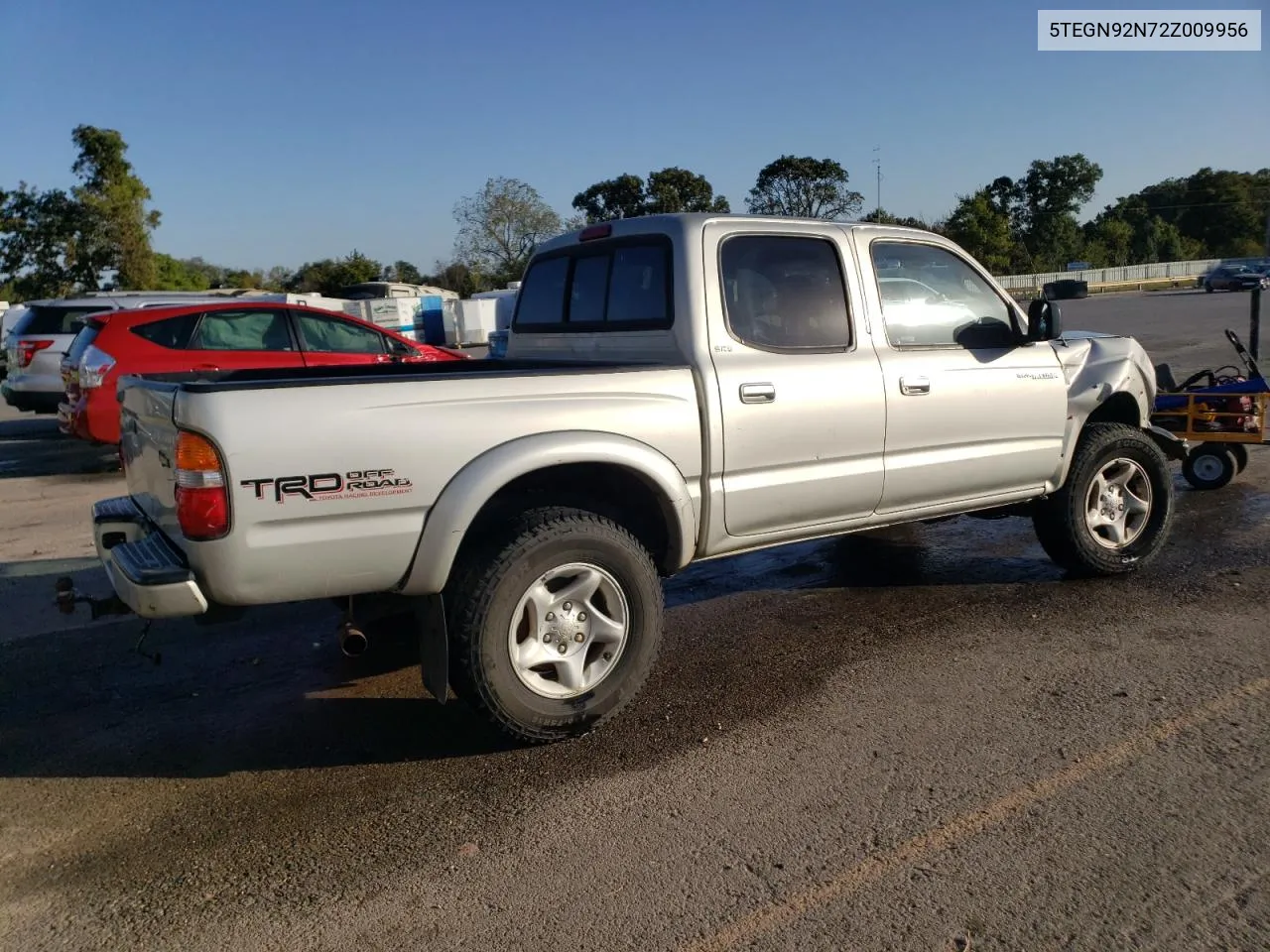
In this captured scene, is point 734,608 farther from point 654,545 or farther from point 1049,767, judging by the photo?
point 1049,767

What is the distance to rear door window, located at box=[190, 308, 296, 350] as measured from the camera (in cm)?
1035

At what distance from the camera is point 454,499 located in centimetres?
351

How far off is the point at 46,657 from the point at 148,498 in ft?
5.88

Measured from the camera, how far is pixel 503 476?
11.8 feet

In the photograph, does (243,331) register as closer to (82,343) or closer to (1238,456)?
(82,343)

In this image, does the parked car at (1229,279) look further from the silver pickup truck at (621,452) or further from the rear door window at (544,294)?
the rear door window at (544,294)

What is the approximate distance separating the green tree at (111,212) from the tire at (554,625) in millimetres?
47143

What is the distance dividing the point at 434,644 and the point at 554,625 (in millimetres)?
453

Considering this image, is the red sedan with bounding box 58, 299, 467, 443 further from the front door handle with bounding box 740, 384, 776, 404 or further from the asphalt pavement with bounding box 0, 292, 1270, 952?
the front door handle with bounding box 740, 384, 776, 404

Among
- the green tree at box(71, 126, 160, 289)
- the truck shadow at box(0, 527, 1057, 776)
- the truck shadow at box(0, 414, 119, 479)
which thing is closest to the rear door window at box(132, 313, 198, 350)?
the truck shadow at box(0, 414, 119, 479)

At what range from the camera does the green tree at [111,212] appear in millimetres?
44062

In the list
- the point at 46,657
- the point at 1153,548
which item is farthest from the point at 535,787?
the point at 1153,548

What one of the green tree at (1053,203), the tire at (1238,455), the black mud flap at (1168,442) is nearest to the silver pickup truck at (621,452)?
the black mud flap at (1168,442)

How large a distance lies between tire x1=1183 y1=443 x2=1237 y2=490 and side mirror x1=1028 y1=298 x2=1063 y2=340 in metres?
3.63
